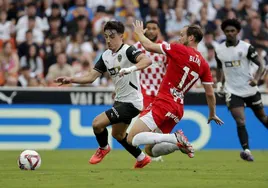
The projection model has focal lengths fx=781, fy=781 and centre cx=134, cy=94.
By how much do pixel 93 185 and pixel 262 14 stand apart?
15760 millimetres

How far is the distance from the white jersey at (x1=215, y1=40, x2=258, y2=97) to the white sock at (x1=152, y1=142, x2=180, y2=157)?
4.26 m

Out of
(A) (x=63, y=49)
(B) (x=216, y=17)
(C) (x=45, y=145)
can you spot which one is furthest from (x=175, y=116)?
(B) (x=216, y=17)

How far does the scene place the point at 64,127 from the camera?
60.0ft

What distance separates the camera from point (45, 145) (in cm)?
1825

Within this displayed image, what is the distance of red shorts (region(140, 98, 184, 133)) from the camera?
36.8ft

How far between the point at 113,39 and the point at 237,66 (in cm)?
358

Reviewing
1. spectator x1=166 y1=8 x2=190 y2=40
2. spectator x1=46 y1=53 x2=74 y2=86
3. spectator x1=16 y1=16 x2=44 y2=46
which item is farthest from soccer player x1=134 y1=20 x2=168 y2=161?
spectator x1=166 y1=8 x2=190 y2=40

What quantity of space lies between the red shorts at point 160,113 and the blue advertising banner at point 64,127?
23.6ft

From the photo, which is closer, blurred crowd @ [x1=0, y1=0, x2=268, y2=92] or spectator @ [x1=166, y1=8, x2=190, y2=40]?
blurred crowd @ [x1=0, y1=0, x2=268, y2=92]

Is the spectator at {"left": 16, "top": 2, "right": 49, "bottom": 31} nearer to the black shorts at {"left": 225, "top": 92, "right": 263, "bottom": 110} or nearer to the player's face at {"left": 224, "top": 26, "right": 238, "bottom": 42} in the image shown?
the player's face at {"left": 224, "top": 26, "right": 238, "bottom": 42}

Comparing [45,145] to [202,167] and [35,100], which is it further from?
[202,167]

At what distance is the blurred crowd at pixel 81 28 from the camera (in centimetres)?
2042

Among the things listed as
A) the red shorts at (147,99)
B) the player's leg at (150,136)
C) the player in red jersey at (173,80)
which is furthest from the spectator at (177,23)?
the player's leg at (150,136)

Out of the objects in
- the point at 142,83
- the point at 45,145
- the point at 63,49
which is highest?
the point at 142,83
